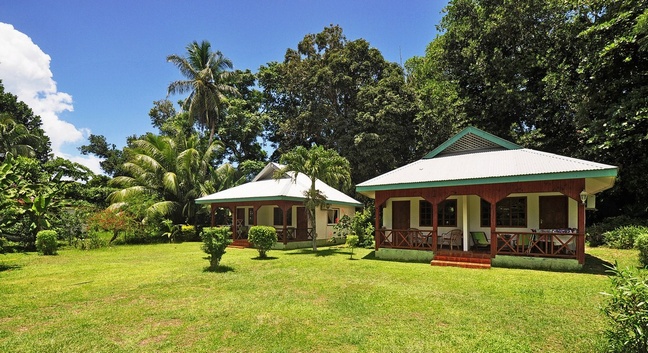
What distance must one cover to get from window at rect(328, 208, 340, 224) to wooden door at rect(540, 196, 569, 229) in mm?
11753

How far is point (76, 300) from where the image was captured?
24.8 ft

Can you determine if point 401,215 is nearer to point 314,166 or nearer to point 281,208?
point 314,166

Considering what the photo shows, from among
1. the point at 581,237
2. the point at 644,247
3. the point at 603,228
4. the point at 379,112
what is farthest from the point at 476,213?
the point at 379,112

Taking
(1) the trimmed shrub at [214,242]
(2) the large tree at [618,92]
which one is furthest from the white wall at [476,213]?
(1) the trimmed shrub at [214,242]

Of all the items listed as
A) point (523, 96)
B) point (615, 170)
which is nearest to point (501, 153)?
point (615, 170)

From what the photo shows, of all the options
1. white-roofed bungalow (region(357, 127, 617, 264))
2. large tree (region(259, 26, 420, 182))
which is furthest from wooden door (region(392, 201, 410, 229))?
large tree (region(259, 26, 420, 182))

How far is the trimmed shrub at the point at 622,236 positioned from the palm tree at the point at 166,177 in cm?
2316

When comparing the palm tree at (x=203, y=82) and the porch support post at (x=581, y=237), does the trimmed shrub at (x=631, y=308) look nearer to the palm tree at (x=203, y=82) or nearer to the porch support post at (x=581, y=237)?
the porch support post at (x=581, y=237)

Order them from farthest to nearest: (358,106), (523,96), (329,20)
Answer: (329,20) → (358,106) → (523,96)

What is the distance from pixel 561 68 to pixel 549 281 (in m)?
16.0

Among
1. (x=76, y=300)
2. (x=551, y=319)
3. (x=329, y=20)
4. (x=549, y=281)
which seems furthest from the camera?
(x=329, y=20)

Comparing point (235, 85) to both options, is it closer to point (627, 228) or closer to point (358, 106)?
point (358, 106)

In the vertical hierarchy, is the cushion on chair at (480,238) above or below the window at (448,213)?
below

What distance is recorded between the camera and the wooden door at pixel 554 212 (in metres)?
12.8
